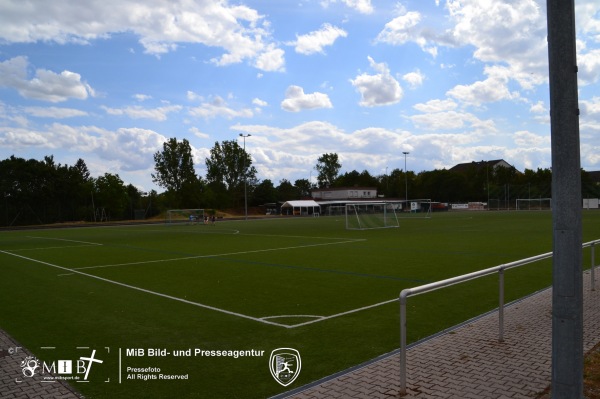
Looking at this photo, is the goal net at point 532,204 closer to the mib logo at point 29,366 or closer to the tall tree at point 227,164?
the tall tree at point 227,164

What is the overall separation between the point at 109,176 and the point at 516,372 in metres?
67.1

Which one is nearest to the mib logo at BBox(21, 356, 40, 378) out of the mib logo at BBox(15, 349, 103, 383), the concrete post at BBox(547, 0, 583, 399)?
the mib logo at BBox(15, 349, 103, 383)

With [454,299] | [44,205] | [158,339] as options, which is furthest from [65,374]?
[44,205]

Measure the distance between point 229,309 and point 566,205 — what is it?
6.56 meters

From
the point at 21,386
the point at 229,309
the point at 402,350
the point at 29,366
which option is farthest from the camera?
the point at 229,309

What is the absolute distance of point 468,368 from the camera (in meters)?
5.34

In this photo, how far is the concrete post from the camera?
3.59 metres

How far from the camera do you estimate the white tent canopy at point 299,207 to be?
293ft

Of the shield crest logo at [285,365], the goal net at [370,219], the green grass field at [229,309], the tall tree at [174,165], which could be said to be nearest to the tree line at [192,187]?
the tall tree at [174,165]

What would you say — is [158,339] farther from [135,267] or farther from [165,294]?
[135,267]

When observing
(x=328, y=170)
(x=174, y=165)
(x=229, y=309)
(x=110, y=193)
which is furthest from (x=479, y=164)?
(x=229, y=309)

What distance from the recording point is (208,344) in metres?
6.58

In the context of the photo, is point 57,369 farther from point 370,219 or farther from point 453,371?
point 370,219

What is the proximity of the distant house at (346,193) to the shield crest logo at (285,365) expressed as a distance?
105407 millimetres
